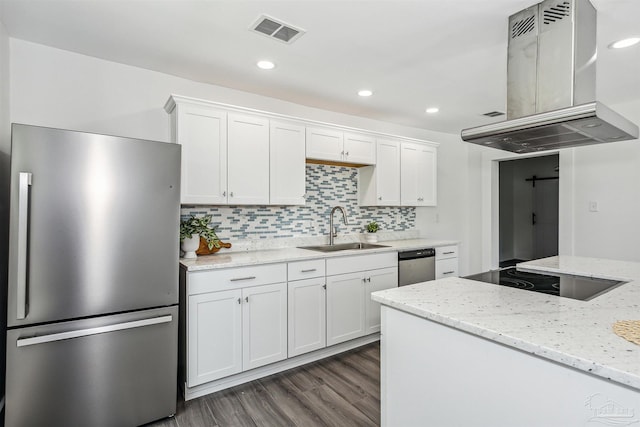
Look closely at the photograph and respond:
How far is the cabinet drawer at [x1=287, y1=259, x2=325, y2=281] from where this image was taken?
2686 millimetres

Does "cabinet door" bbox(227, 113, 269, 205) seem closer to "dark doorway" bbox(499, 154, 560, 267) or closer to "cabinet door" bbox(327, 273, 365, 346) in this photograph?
"cabinet door" bbox(327, 273, 365, 346)

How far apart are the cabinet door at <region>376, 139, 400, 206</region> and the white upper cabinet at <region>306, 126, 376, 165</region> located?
12 cm

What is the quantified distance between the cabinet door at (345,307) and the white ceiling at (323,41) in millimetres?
1790

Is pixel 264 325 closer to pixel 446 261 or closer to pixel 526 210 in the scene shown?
pixel 446 261

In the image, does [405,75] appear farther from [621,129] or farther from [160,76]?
[160,76]

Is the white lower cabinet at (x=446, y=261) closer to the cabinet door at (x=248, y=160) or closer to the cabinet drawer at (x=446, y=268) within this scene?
the cabinet drawer at (x=446, y=268)

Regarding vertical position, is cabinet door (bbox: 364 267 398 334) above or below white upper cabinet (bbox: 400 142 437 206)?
below

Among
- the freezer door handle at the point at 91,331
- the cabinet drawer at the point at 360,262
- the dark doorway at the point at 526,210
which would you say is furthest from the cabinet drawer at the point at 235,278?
the dark doorway at the point at 526,210

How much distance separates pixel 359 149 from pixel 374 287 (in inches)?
57.0

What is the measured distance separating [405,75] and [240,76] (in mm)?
1406

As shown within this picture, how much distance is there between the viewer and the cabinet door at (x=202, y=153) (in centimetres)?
249

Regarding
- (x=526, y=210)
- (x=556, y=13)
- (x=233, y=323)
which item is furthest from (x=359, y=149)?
(x=526, y=210)

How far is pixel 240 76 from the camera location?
2.80 m

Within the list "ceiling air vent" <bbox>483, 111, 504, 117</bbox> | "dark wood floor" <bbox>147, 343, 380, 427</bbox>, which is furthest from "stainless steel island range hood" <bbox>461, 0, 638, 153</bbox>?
"ceiling air vent" <bbox>483, 111, 504, 117</bbox>
